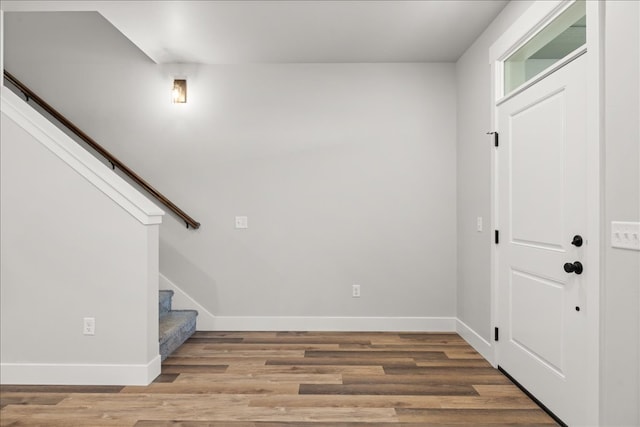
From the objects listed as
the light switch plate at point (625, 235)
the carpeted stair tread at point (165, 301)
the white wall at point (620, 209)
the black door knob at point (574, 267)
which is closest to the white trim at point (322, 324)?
the carpeted stair tread at point (165, 301)

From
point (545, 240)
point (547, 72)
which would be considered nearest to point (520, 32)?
point (547, 72)

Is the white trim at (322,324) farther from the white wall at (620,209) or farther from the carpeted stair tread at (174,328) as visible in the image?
the white wall at (620,209)

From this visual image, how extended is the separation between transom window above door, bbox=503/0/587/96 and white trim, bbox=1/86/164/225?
2.72 m

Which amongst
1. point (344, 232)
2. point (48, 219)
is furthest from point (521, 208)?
point (48, 219)

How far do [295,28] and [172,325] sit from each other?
8.80 feet

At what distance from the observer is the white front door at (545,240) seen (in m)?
2.21

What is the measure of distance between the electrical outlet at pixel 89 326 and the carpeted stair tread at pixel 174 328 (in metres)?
0.52

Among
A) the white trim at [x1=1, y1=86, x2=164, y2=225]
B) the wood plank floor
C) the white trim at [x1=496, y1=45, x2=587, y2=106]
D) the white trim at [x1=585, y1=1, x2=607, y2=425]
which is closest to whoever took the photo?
the white trim at [x1=585, y1=1, x2=607, y2=425]

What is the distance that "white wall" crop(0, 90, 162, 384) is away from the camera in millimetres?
2865

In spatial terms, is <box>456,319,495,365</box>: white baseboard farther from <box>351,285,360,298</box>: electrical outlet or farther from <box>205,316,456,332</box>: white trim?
<box>351,285,360,298</box>: electrical outlet

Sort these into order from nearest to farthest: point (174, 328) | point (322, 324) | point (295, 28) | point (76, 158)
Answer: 1. point (76, 158)
2. point (295, 28)
3. point (174, 328)
4. point (322, 324)

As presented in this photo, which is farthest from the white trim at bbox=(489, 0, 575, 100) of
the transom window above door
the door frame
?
the door frame

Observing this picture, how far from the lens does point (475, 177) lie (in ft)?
12.0

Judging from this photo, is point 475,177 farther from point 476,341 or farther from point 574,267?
point 574,267
